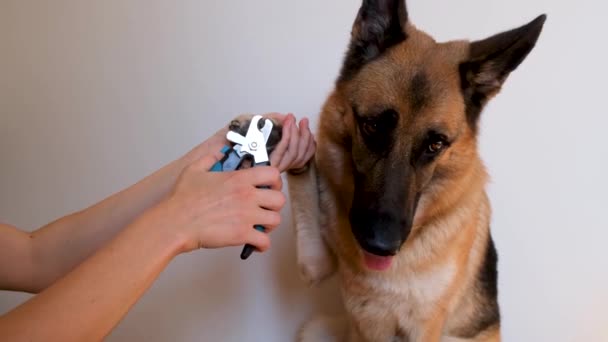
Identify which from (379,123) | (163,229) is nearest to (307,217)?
(379,123)

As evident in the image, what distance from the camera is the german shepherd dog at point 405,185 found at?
100 cm

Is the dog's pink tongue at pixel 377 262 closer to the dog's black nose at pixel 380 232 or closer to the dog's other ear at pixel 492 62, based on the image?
the dog's black nose at pixel 380 232

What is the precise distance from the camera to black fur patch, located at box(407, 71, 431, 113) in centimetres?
100

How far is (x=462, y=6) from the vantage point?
1433 mm

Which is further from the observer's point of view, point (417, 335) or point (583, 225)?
point (583, 225)

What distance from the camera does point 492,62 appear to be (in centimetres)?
102

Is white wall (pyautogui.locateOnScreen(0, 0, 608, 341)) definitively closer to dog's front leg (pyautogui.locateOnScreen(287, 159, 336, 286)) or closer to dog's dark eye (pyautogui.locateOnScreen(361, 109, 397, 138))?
dog's front leg (pyautogui.locateOnScreen(287, 159, 336, 286))

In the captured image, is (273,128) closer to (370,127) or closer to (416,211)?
(370,127)

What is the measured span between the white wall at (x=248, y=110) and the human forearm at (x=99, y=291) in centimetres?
92

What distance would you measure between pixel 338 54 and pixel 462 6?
37 cm

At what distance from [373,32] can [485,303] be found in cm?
77

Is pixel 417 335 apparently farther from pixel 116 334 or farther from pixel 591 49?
pixel 116 334

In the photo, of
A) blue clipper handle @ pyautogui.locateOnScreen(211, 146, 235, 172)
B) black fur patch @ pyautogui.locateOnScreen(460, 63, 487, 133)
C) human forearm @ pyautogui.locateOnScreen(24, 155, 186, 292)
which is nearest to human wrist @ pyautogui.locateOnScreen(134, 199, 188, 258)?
blue clipper handle @ pyautogui.locateOnScreen(211, 146, 235, 172)

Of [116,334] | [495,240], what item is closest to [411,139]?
[495,240]
